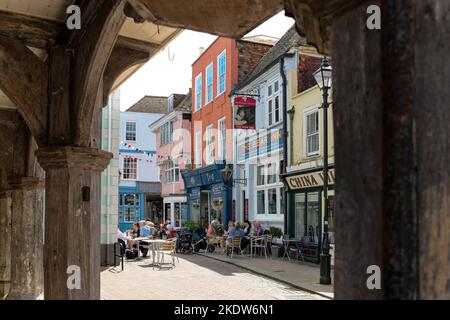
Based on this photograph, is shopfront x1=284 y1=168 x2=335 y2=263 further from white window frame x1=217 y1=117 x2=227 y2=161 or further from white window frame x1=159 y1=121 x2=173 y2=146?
white window frame x1=159 y1=121 x2=173 y2=146

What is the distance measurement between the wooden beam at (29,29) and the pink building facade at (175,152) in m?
24.5

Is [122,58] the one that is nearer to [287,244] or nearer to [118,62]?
[118,62]

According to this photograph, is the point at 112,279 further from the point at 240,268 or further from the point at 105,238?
the point at 240,268

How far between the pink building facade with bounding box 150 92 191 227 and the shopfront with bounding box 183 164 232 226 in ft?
5.04

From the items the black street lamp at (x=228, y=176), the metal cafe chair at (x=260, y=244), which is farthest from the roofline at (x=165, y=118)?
the metal cafe chair at (x=260, y=244)

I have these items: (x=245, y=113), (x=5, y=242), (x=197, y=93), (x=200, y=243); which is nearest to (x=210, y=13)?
(x=5, y=242)

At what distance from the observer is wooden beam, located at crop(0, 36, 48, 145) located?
15.0 feet

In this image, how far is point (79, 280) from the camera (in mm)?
4422

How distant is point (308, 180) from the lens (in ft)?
54.0

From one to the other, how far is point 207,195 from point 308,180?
456 inches

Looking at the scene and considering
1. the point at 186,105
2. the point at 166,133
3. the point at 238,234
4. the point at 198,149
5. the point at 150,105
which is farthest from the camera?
the point at 150,105

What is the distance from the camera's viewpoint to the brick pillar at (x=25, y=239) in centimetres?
791

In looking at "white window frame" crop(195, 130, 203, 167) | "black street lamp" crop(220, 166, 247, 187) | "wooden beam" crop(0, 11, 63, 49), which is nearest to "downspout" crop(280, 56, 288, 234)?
"black street lamp" crop(220, 166, 247, 187)
